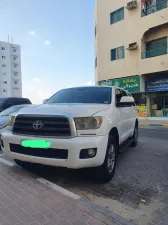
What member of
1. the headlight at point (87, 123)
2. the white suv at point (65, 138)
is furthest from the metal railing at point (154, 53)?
the headlight at point (87, 123)

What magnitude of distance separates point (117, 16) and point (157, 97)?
9.65m

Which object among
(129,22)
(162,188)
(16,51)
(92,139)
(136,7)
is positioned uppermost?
(16,51)

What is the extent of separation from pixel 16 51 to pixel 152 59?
6225 cm

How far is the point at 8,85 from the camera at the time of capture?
6588cm

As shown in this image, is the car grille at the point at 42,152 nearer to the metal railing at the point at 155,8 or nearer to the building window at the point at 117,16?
the metal railing at the point at 155,8

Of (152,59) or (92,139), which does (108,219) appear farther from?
(152,59)

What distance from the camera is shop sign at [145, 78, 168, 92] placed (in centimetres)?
1747

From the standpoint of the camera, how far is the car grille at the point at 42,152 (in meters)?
3.06

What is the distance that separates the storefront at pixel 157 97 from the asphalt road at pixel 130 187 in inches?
565

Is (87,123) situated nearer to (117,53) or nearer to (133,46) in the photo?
(133,46)

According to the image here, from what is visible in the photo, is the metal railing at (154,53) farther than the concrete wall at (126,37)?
Yes

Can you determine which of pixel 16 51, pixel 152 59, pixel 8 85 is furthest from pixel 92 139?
pixel 16 51

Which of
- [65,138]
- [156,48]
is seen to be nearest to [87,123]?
[65,138]

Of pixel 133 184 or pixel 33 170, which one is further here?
pixel 33 170
